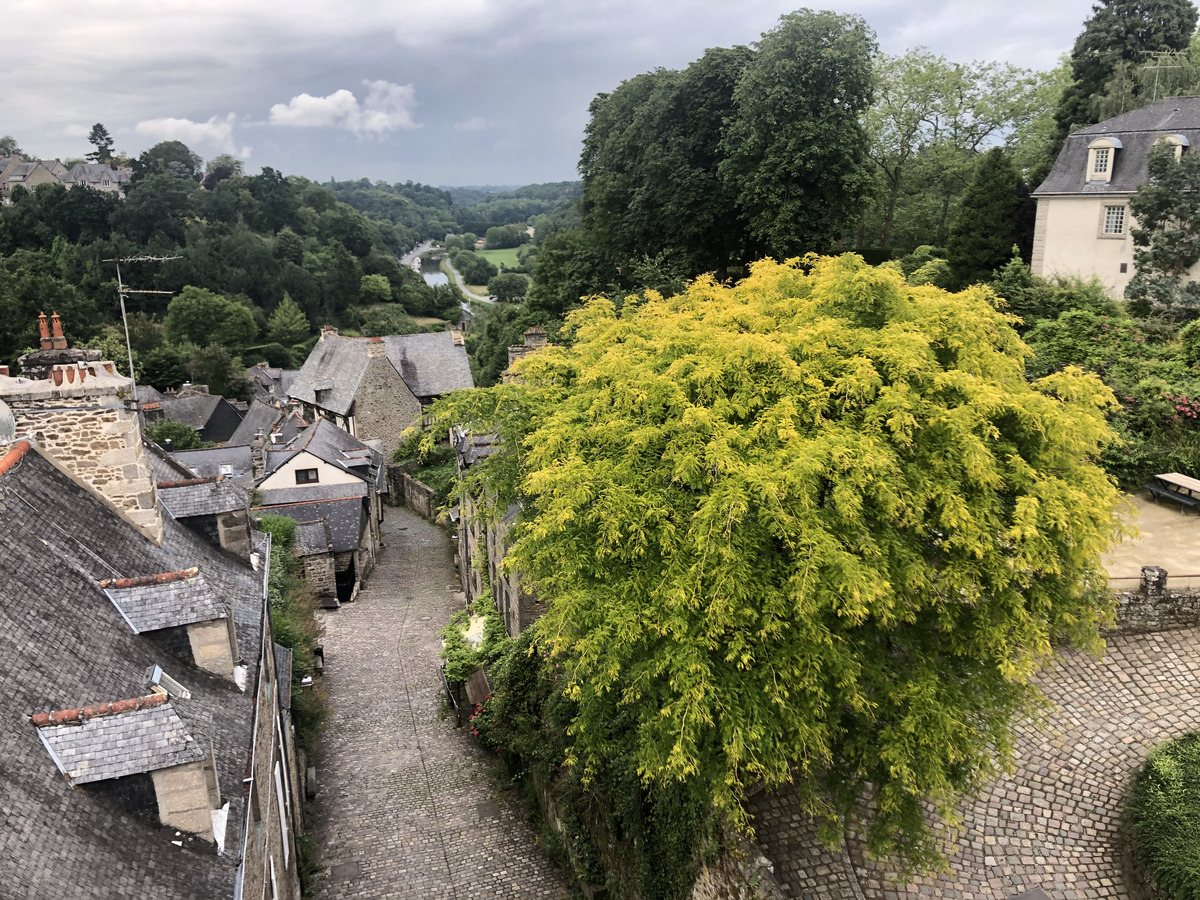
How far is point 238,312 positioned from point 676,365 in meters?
95.9

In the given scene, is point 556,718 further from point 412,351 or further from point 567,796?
point 412,351

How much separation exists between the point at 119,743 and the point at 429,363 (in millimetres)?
55364

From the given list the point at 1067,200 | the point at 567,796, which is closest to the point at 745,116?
the point at 1067,200

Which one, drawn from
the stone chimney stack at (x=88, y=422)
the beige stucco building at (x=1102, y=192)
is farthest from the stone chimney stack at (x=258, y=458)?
the beige stucco building at (x=1102, y=192)

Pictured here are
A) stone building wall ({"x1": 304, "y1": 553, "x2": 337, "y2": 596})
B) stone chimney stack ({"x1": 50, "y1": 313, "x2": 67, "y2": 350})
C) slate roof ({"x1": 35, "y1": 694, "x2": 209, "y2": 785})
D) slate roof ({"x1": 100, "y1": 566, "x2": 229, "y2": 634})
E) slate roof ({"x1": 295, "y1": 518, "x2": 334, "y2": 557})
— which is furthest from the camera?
stone building wall ({"x1": 304, "y1": 553, "x2": 337, "y2": 596})

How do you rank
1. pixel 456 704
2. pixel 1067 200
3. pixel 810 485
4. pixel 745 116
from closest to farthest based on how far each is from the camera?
pixel 810 485 → pixel 456 704 → pixel 1067 200 → pixel 745 116

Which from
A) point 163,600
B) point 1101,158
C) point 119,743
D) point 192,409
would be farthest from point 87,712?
point 192,409

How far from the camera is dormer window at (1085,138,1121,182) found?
102 ft

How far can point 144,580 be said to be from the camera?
12.5 metres

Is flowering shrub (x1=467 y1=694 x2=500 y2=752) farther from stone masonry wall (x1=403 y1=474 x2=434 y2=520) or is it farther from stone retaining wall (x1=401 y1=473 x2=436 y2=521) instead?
stone masonry wall (x1=403 y1=474 x2=434 y2=520)

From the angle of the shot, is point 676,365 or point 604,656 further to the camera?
point 676,365

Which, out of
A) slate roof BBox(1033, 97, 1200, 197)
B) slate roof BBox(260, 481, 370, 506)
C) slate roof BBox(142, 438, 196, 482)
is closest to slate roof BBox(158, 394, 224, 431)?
slate roof BBox(260, 481, 370, 506)

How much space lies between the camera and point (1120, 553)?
68.7 ft

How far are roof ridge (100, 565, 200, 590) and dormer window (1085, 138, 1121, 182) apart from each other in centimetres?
3306
